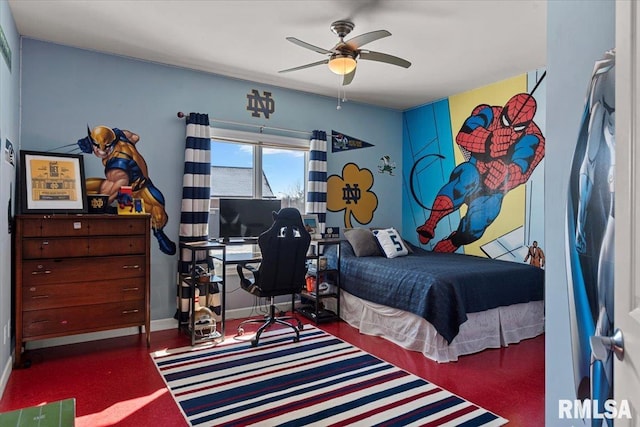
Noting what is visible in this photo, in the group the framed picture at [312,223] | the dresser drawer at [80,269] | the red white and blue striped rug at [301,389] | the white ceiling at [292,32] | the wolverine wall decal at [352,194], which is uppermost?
the white ceiling at [292,32]

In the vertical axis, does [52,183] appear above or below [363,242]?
above

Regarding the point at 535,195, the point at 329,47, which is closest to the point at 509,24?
the point at 329,47

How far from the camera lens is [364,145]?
17.1 ft

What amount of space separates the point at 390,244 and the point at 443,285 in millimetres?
1289

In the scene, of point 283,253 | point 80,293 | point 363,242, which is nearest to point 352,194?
point 363,242

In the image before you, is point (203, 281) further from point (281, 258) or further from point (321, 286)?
point (321, 286)

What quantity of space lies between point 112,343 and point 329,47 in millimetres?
3256

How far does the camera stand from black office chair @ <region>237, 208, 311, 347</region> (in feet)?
10.9

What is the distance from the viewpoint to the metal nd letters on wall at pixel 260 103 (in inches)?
172

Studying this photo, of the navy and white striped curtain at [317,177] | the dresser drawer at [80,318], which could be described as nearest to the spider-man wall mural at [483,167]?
the navy and white striped curtain at [317,177]

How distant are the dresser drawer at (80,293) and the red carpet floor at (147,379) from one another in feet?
1.47

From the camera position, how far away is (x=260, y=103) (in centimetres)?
442

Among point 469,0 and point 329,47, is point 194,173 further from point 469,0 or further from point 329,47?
point 469,0
